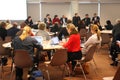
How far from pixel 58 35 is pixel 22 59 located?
4.30m

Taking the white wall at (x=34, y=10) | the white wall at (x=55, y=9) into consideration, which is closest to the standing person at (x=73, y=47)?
the white wall at (x=34, y=10)

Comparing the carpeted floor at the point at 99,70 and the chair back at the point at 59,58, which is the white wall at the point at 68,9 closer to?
the carpeted floor at the point at 99,70

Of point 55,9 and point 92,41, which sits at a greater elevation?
point 55,9

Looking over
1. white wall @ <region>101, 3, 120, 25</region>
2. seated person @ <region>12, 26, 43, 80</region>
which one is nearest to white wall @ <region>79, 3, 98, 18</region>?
white wall @ <region>101, 3, 120, 25</region>

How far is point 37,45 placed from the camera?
19.2ft

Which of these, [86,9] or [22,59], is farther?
[86,9]

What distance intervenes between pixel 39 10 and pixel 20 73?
36.4 feet

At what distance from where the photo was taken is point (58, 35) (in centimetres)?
974

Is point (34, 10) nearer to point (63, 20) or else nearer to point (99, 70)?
point (63, 20)

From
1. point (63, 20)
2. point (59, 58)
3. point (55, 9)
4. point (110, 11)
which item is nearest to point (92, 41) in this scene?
point (59, 58)

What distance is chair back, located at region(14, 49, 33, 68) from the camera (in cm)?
546

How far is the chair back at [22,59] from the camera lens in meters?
5.46

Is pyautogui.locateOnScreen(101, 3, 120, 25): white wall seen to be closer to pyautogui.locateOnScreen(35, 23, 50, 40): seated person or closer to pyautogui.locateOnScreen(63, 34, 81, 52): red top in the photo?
pyautogui.locateOnScreen(35, 23, 50, 40): seated person

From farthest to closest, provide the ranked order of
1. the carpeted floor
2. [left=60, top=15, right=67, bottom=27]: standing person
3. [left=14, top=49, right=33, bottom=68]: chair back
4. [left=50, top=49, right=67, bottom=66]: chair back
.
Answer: [left=60, top=15, right=67, bottom=27]: standing person
the carpeted floor
[left=50, top=49, right=67, bottom=66]: chair back
[left=14, top=49, right=33, bottom=68]: chair back
